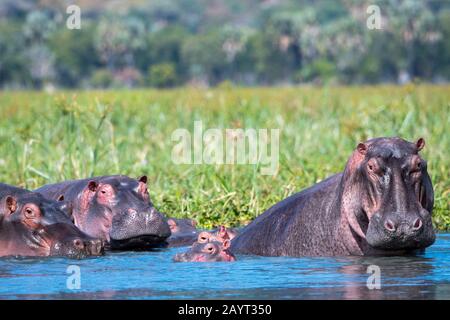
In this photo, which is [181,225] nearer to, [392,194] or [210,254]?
[210,254]

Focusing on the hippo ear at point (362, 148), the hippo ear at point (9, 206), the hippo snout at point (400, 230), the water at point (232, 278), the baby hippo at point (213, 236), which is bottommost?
the water at point (232, 278)

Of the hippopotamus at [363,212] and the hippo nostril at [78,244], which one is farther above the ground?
the hippopotamus at [363,212]

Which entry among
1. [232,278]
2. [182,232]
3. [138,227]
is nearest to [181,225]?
[182,232]

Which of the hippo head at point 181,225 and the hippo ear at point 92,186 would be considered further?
the hippo head at point 181,225

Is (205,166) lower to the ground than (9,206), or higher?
higher

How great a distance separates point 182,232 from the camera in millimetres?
9539

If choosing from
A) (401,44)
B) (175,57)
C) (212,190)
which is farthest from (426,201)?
(175,57)

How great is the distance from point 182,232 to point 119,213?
86cm

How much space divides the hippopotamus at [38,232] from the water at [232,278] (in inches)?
4.1

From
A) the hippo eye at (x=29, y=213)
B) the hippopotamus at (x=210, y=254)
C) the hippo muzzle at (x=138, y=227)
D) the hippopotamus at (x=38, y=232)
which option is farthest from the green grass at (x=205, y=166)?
the hippo eye at (x=29, y=213)

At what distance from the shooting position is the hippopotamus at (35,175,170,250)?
28.7 ft

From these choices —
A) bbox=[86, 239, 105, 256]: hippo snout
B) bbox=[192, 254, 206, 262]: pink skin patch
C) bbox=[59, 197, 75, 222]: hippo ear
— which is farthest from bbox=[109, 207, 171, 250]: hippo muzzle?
bbox=[192, 254, 206, 262]: pink skin patch

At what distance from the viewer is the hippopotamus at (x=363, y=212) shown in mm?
7223

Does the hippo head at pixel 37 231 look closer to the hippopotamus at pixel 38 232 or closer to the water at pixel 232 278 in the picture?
the hippopotamus at pixel 38 232
